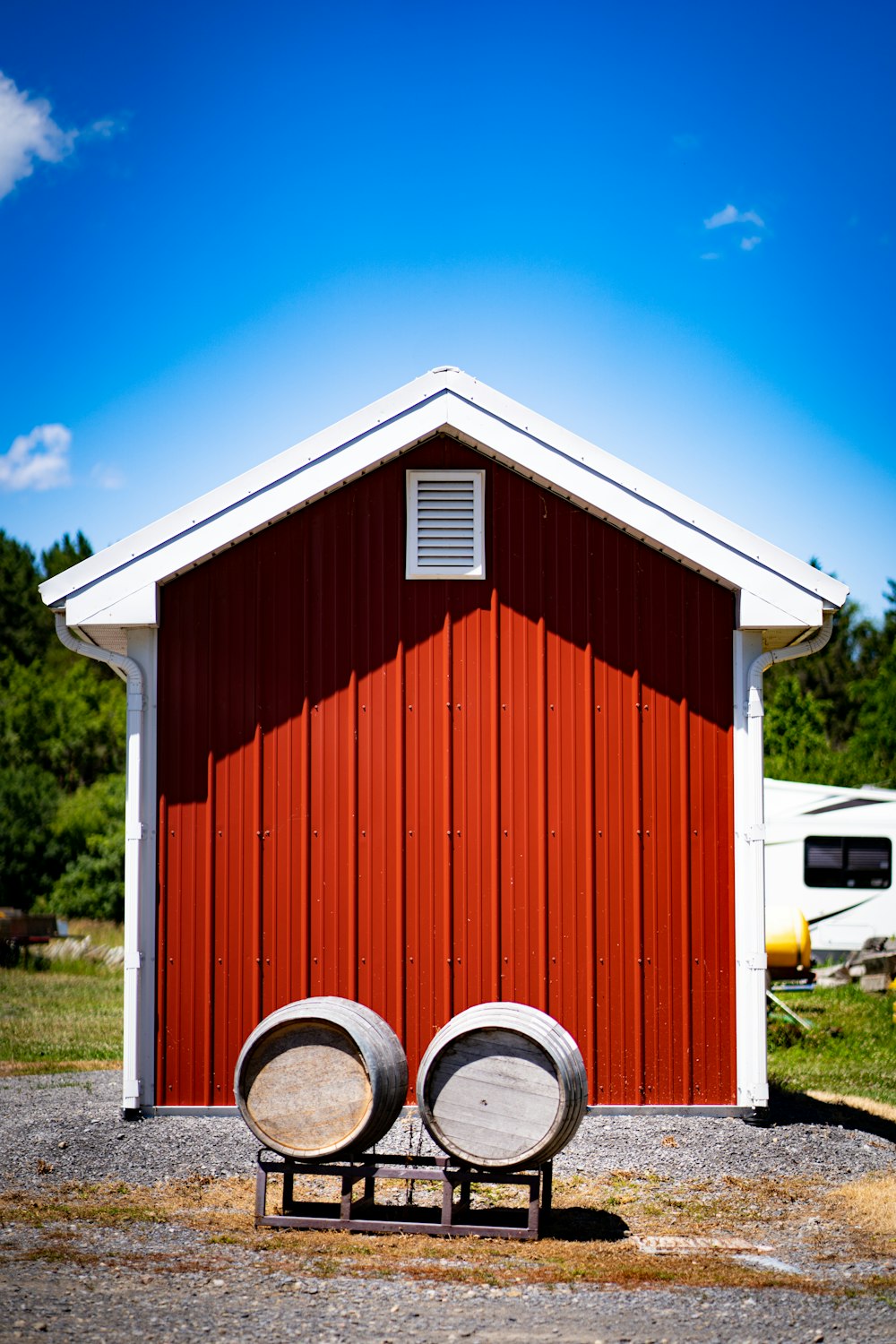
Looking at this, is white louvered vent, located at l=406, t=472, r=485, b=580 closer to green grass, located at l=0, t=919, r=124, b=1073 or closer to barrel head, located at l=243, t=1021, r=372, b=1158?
barrel head, located at l=243, t=1021, r=372, b=1158

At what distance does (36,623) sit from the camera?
227 ft

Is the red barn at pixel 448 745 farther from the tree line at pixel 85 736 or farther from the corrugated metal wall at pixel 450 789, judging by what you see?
the tree line at pixel 85 736

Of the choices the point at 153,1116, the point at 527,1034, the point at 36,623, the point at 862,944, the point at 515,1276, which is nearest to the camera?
the point at 515,1276

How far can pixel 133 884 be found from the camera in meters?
10.7

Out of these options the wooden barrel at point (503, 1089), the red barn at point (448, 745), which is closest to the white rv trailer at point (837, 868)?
the red barn at point (448, 745)

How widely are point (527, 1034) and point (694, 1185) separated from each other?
213 cm

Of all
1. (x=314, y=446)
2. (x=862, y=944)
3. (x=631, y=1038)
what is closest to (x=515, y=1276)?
(x=631, y=1038)

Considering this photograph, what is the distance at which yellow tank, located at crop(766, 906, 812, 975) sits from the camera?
19.5 meters

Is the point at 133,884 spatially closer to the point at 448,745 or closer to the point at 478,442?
the point at 448,745

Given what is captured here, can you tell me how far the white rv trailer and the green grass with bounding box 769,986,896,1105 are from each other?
2642mm

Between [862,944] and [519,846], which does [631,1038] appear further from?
[862,944]

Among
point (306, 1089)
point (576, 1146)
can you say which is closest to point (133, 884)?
point (306, 1089)

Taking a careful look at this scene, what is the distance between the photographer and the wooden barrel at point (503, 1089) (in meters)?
7.66

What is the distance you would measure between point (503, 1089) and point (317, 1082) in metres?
1.10
